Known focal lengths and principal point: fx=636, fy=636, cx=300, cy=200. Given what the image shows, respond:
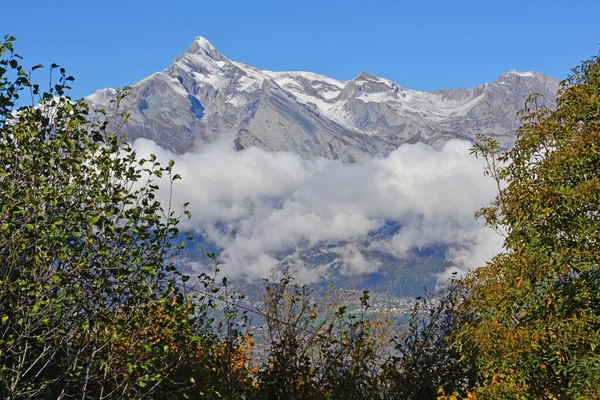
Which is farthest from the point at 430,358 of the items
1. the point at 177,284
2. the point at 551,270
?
the point at 177,284

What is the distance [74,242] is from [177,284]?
244 cm

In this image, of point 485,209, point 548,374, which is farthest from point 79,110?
point 548,374

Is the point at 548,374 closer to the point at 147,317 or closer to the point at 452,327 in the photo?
the point at 452,327

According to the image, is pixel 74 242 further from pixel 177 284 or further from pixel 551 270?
pixel 551 270

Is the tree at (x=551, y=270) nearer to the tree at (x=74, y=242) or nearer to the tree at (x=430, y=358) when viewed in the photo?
the tree at (x=430, y=358)

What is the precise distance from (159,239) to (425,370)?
42.6 ft

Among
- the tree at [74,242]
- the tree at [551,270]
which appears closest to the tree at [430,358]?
the tree at [551,270]

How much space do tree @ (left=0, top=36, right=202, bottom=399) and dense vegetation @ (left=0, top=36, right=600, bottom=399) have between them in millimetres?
38

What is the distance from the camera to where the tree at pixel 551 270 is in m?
12.9

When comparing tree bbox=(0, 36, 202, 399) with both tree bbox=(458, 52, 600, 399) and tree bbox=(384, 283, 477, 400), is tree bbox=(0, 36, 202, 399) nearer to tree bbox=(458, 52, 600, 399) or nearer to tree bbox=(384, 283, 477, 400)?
tree bbox=(458, 52, 600, 399)

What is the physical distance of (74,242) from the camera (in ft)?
35.9

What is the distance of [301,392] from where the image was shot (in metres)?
18.9

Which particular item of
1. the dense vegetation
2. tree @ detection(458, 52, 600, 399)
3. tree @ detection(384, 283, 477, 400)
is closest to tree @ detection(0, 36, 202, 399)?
the dense vegetation

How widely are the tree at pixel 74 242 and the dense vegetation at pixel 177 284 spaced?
38 mm
